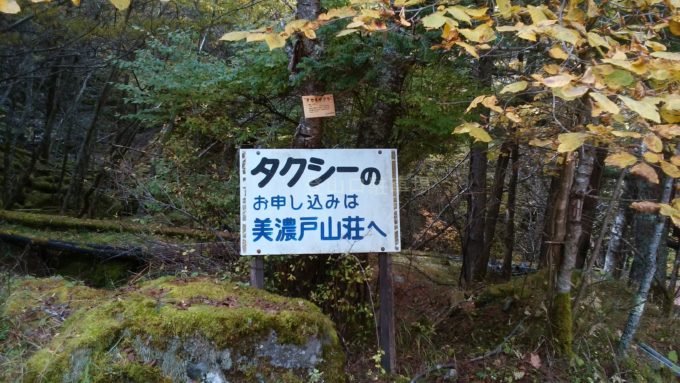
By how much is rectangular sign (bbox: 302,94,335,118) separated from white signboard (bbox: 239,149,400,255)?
0.35 m

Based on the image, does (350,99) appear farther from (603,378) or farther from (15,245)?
(15,245)

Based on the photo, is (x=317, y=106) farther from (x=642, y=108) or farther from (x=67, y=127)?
(x=67, y=127)

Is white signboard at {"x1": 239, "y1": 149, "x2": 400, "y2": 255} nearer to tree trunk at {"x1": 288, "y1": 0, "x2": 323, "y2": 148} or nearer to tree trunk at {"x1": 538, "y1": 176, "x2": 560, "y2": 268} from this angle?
tree trunk at {"x1": 288, "y1": 0, "x2": 323, "y2": 148}

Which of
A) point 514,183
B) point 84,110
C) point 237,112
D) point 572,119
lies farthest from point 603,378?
point 84,110

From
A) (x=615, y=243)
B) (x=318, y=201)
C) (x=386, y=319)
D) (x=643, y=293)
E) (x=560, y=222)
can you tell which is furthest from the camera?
(x=615, y=243)

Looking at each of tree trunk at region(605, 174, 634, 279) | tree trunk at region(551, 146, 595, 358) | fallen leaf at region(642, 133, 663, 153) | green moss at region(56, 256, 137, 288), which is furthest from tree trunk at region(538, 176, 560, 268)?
green moss at region(56, 256, 137, 288)

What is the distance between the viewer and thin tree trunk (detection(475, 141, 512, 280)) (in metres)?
6.28

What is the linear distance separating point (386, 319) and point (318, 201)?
39.8 inches

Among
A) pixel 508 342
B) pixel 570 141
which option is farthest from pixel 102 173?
pixel 570 141

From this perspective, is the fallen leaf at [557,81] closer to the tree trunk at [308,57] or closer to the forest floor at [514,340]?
the tree trunk at [308,57]

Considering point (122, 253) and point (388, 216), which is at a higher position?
point (388, 216)

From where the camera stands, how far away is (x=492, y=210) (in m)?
6.60

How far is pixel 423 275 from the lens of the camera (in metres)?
6.99

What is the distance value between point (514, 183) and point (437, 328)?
2.54 metres
